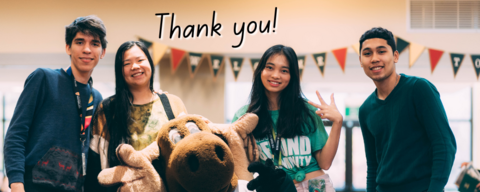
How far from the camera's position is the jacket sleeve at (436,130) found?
1.54m

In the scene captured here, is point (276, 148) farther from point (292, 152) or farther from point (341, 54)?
point (341, 54)

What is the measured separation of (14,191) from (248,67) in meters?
4.54

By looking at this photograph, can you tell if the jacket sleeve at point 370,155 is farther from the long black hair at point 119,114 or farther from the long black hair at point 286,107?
the long black hair at point 119,114

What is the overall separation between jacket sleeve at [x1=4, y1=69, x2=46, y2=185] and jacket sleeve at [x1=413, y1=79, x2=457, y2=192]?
1801 mm

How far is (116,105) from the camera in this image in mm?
1509

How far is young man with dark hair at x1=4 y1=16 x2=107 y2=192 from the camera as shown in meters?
1.51

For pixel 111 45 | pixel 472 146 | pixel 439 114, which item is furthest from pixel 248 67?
pixel 472 146

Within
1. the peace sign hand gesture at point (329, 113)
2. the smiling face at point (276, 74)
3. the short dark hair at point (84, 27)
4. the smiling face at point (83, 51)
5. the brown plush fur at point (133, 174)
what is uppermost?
the short dark hair at point (84, 27)

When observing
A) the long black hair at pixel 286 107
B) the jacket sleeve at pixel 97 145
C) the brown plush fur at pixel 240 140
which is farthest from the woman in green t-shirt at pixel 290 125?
the jacket sleeve at pixel 97 145

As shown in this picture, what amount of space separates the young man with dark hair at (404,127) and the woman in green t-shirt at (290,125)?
301 mm

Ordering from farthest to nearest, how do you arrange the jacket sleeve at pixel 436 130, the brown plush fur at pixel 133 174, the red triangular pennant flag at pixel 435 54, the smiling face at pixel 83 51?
the red triangular pennant flag at pixel 435 54
the smiling face at pixel 83 51
the jacket sleeve at pixel 436 130
the brown plush fur at pixel 133 174

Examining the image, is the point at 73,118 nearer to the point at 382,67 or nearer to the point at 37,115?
the point at 37,115

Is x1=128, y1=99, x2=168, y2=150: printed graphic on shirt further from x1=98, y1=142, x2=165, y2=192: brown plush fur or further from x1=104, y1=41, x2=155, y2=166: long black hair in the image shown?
x1=98, y1=142, x2=165, y2=192: brown plush fur

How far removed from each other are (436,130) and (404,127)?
14 centimetres
